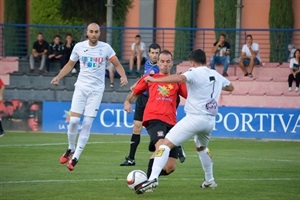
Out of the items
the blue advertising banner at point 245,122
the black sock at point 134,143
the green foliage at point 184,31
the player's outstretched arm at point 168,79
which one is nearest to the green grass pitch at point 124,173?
the black sock at point 134,143

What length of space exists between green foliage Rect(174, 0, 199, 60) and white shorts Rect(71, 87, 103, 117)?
56.7 ft

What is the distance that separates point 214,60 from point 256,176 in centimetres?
1564

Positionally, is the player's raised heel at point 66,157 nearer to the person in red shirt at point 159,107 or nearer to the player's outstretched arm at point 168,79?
the person in red shirt at point 159,107

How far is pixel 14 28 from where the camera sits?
36156 mm

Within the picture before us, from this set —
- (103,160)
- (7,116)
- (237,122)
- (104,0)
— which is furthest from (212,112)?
(104,0)

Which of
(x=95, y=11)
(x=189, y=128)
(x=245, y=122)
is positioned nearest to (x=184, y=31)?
(x=95, y=11)

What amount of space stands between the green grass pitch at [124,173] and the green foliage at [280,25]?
28.3ft

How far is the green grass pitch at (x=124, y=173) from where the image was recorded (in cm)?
1366

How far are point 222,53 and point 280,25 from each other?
3.56 meters

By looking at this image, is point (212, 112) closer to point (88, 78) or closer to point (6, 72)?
point (88, 78)

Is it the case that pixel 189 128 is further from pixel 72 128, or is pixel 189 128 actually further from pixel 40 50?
pixel 40 50

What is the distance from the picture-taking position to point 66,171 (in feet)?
54.7

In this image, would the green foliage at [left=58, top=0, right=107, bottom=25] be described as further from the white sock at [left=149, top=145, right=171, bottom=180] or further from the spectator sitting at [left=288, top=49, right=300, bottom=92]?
the white sock at [left=149, top=145, right=171, bottom=180]

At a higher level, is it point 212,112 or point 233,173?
point 212,112
